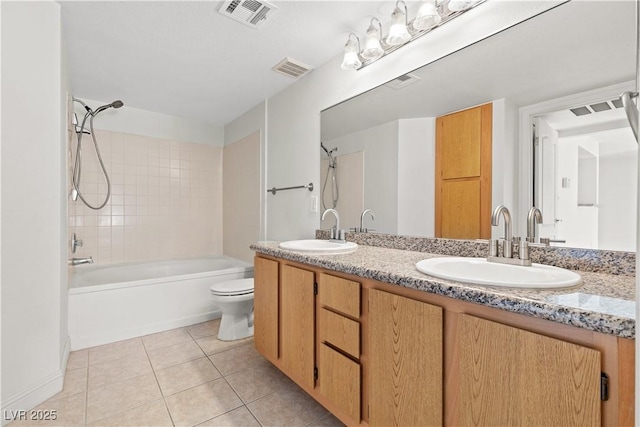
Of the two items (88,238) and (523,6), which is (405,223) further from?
(88,238)

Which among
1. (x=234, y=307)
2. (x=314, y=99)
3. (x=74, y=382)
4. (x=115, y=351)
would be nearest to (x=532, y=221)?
(x=314, y=99)

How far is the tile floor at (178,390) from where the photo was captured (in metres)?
1.43

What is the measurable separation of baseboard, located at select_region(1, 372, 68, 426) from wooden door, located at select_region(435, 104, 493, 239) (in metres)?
2.22

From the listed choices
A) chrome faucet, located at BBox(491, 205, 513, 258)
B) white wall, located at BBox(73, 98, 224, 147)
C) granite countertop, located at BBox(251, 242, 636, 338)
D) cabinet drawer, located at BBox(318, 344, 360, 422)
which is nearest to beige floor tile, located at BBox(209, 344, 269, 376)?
cabinet drawer, located at BBox(318, 344, 360, 422)

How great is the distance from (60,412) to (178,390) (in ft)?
1.76

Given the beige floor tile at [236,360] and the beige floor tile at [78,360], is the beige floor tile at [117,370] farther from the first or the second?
the beige floor tile at [236,360]

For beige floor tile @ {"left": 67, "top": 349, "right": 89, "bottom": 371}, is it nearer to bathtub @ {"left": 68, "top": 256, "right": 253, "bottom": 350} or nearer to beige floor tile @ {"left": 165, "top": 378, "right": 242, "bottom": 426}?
bathtub @ {"left": 68, "top": 256, "right": 253, "bottom": 350}

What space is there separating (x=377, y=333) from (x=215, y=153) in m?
3.43

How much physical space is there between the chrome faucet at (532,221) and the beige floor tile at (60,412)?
2.18 metres

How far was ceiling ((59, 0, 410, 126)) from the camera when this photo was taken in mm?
1628

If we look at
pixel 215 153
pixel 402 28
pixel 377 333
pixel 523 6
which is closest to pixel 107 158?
pixel 215 153

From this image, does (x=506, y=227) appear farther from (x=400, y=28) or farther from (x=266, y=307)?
(x=266, y=307)

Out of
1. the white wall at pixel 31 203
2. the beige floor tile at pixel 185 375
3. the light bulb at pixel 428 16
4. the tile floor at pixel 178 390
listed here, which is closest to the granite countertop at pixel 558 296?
the tile floor at pixel 178 390

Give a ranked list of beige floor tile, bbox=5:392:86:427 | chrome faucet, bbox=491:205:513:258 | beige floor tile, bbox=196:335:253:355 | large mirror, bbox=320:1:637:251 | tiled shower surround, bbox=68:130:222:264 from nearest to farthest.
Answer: large mirror, bbox=320:1:637:251
chrome faucet, bbox=491:205:513:258
beige floor tile, bbox=5:392:86:427
beige floor tile, bbox=196:335:253:355
tiled shower surround, bbox=68:130:222:264
